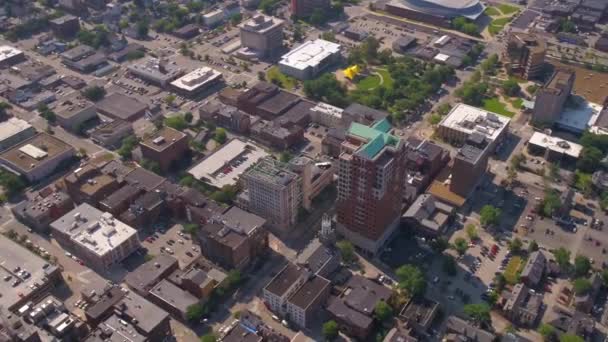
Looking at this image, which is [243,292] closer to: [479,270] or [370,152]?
[370,152]

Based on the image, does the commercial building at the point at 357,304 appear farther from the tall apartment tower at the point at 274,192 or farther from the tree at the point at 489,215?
the tree at the point at 489,215

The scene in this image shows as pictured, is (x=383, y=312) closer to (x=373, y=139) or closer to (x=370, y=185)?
(x=370, y=185)

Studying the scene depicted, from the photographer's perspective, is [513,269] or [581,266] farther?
[513,269]

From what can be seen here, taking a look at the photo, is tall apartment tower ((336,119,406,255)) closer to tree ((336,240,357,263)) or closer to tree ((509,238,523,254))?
tree ((336,240,357,263))

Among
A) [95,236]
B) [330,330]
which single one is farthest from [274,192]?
[95,236]

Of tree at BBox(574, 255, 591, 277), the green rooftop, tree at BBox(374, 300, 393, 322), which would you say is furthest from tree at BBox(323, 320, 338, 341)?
tree at BBox(574, 255, 591, 277)

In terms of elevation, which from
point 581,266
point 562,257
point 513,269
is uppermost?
point 581,266

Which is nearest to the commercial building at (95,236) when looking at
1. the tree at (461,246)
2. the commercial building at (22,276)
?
the commercial building at (22,276)
